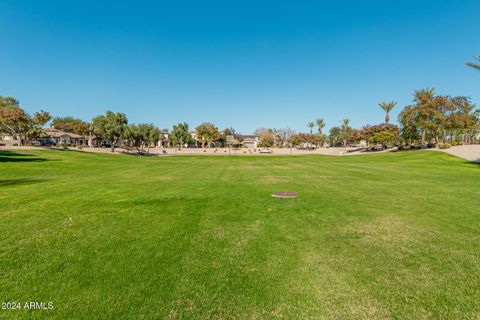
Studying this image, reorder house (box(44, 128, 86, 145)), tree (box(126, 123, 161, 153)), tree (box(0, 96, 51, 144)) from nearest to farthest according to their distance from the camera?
tree (box(0, 96, 51, 144)) → tree (box(126, 123, 161, 153)) → house (box(44, 128, 86, 145))

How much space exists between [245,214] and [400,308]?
506 centimetres

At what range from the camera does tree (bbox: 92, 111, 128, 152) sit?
6506 cm

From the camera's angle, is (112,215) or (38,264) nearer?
(38,264)

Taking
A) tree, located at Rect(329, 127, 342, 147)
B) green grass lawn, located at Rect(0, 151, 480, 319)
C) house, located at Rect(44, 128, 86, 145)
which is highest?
tree, located at Rect(329, 127, 342, 147)

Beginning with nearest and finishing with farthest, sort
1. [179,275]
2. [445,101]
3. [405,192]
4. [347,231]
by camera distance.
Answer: [179,275] < [347,231] < [405,192] < [445,101]

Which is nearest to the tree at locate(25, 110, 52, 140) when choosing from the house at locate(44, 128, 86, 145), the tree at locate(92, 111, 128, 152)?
the tree at locate(92, 111, 128, 152)

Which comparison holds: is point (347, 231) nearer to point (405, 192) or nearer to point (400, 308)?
point (400, 308)

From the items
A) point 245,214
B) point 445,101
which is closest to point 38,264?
point 245,214

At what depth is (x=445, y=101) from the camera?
60938 millimetres

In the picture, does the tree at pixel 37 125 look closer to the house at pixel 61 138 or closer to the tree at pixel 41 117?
the tree at pixel 41 117

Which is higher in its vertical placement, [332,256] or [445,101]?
[445,101]

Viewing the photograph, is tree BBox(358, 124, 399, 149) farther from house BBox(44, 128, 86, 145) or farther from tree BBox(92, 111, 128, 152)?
house BBox(44, 128, 86, 145)

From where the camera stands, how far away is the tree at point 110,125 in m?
65.1

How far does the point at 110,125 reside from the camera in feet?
213
